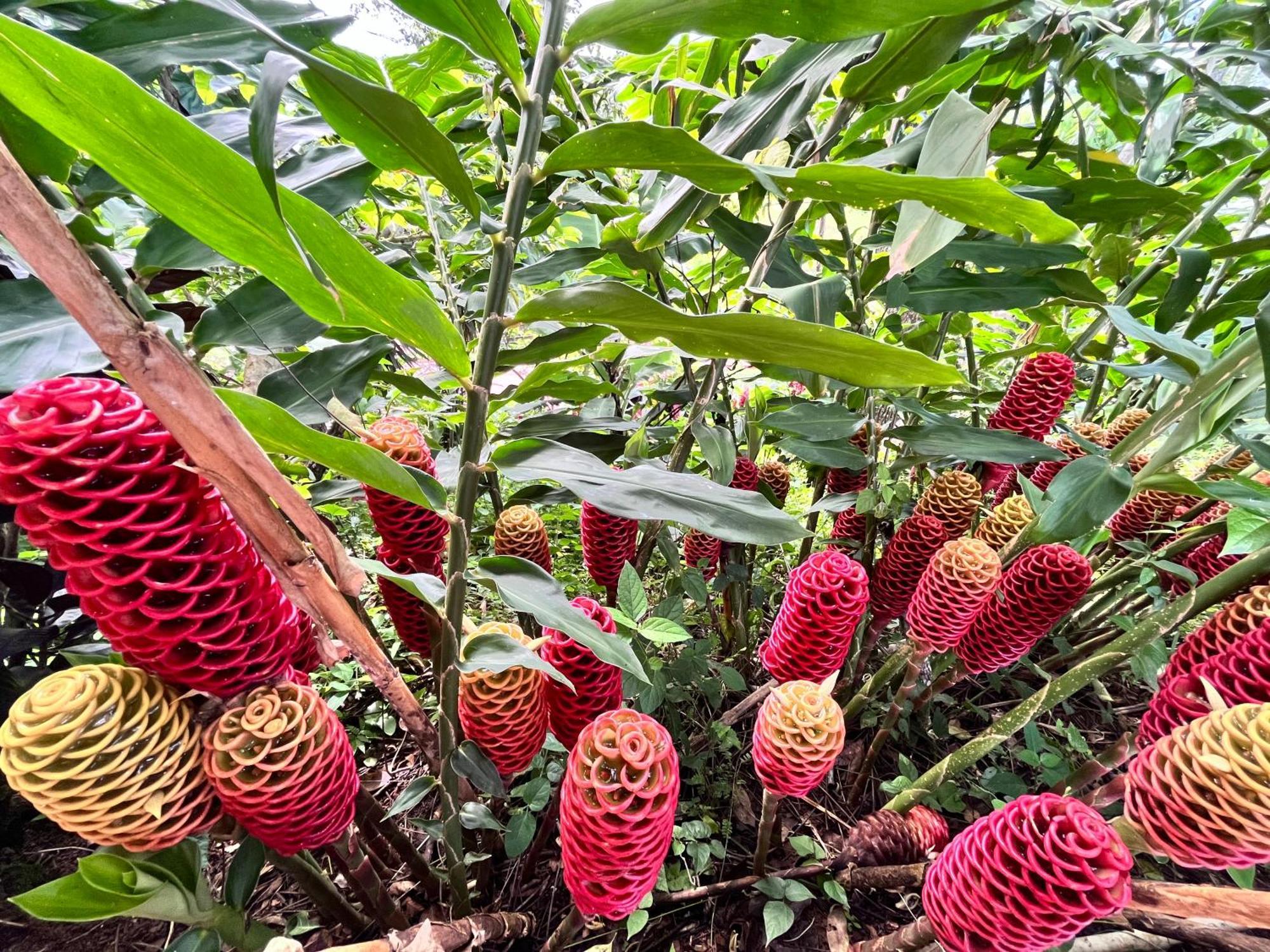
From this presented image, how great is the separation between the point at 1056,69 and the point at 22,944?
84.3 inches

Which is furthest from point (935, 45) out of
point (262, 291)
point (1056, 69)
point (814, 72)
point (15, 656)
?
point (15, 656)

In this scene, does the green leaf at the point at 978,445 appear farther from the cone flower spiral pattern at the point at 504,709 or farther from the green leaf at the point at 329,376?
the green leaf at the point at 329,376

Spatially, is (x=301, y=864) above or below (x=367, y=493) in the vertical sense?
below

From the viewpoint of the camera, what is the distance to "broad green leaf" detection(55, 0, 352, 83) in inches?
22.0

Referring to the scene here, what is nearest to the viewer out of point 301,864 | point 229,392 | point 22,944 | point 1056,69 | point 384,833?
point 229,392

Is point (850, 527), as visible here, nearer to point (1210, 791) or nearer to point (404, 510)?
point (1210, 791)

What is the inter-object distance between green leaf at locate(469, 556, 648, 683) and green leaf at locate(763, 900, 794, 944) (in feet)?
1.65

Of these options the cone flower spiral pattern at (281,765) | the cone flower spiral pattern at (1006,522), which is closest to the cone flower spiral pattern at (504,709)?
the cone flower spiral pattern at (281,765)

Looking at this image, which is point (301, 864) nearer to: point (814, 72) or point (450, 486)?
point (450, 486)

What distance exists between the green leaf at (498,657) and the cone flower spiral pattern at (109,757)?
21 centimetres

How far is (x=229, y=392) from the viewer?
0.44 metres

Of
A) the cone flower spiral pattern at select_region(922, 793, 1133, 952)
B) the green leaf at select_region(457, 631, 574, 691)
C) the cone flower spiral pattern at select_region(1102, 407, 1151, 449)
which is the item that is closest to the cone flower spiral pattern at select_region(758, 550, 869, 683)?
the cone flower spiral pattern at select_region(922, 793, 1133, 952)

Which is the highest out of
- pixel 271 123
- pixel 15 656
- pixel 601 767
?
pixel 271 123

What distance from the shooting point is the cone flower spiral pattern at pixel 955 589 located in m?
0.72
